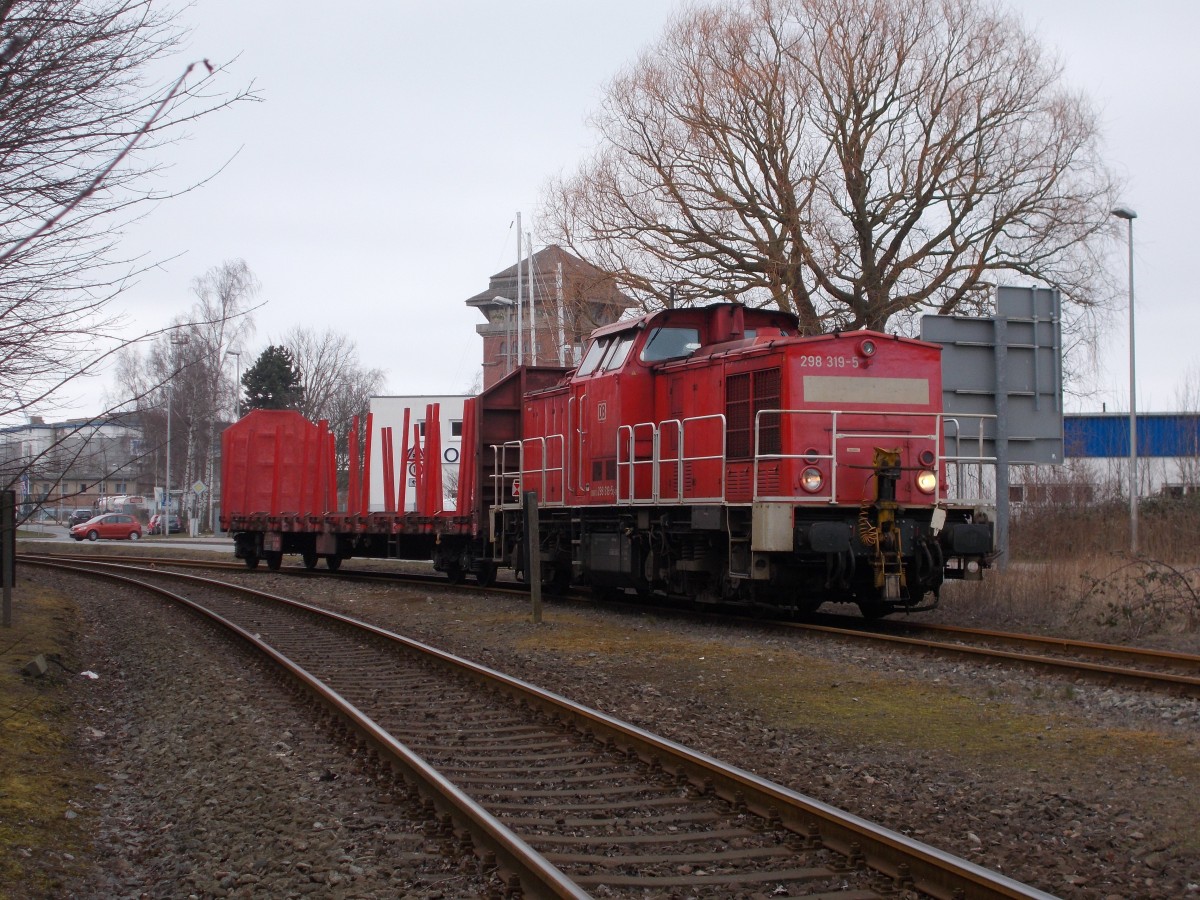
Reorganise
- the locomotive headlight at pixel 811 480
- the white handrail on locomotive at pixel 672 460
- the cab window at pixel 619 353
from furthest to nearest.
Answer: the cab window at pixel 619 353, the white handrail on locomotive at pixel 672 460, the locomotive headlight at pixel 811 480

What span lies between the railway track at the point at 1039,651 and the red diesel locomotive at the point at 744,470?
39 cm

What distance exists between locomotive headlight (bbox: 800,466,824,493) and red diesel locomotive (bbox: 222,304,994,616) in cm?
2

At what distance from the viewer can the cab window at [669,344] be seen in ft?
46.7

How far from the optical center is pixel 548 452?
16.7m

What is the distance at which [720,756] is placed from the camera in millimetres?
6367

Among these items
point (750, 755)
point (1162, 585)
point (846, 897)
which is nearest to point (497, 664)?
point (750, 755)

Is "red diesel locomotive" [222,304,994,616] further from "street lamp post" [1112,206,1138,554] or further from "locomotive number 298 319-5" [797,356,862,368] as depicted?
"street lamp post" [1112,206,1138,554]

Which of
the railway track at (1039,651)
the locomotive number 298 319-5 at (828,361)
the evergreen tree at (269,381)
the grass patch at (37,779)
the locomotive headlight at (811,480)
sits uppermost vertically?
the evergreen tree at (269,381)

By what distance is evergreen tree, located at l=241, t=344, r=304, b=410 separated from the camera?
204 feet

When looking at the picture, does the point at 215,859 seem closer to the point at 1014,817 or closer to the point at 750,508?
the point at 1014,817

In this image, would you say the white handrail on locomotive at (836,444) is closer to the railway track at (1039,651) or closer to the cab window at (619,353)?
the railway track at (1039,651)

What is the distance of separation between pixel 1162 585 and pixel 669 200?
14691 mm

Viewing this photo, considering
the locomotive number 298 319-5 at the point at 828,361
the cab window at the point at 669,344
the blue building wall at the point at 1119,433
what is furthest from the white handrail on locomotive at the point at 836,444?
the blue building wall at the point at 1119,433

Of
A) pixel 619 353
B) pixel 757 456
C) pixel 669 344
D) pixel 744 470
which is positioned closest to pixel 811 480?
pixel 757 456
